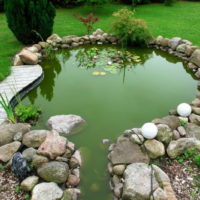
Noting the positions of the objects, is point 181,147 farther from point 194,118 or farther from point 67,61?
point 67,61

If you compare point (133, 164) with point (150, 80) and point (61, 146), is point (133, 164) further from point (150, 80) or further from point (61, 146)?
point (150, 80)

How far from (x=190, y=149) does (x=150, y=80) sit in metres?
2.42

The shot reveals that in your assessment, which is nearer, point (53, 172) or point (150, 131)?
point (53, 172)

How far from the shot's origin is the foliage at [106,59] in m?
5.68

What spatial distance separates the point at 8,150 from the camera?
9.82 ft

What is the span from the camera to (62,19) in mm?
9578

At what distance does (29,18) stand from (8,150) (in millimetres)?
4522

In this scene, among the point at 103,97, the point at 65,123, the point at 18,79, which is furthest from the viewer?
the point at 18,79

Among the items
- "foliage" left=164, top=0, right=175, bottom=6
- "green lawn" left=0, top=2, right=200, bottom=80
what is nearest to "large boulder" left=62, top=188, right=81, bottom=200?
"green lawn" left=0, top=2, right=200, bottom=80

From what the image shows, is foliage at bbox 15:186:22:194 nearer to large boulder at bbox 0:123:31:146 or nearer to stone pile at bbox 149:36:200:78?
large boulder at bbox 0:123:31:146

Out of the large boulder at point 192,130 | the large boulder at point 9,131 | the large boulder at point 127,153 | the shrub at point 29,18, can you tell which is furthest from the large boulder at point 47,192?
the shrub at point 29,18

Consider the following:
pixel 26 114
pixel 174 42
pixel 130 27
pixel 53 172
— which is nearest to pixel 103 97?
pixel 26 114

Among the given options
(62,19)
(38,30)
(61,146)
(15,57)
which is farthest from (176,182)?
(62,19)

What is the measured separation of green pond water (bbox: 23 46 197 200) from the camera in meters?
3.23
